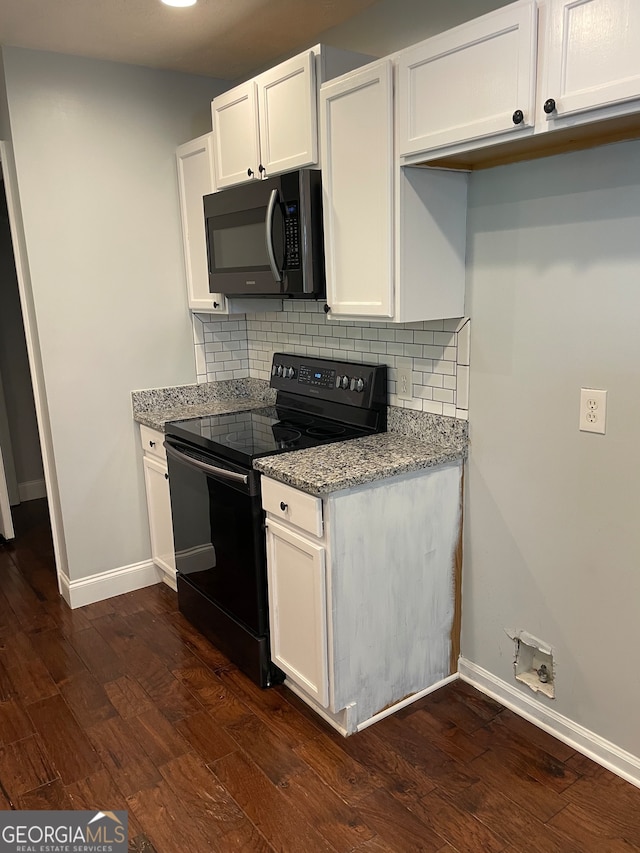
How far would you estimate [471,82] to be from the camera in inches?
66.6

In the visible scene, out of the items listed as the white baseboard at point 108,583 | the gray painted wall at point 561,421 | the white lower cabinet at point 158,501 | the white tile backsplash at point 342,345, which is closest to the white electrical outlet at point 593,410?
the gray painted wall at point 561,421

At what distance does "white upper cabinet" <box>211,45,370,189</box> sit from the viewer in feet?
7.16

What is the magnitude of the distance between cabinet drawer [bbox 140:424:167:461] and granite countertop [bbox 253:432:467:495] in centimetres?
91

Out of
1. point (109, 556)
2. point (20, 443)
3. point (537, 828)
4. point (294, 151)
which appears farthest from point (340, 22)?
point (20, 443)

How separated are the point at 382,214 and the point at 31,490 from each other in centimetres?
379

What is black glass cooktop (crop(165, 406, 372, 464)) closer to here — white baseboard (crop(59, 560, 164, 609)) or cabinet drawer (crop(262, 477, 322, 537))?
cabinet drawer (crop(262, 477, 322, 537))

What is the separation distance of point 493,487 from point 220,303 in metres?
1.54

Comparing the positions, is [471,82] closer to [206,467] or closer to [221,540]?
[206,467]

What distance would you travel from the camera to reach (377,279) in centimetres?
209

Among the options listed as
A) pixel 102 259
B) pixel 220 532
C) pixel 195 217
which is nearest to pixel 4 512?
pixel 102 259

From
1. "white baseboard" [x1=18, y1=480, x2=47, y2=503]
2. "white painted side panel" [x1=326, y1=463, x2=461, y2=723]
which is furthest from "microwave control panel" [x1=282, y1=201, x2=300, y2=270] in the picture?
"white baseboard" [x1=18, y1=480, x2=47, y2=503]

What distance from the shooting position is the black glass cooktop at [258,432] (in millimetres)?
2361

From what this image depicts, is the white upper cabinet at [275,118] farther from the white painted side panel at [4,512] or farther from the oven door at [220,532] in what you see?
the white painted side panel at [4,512]

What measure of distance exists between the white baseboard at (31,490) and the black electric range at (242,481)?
7.68ft
